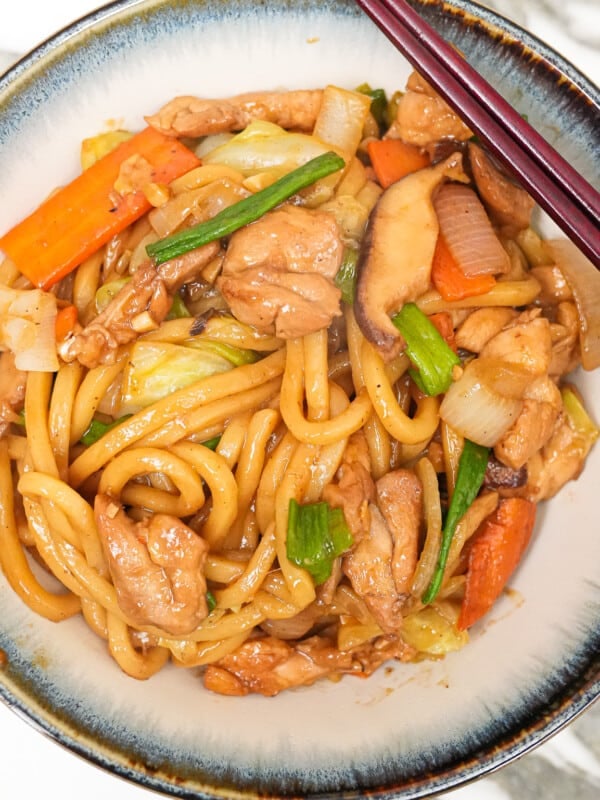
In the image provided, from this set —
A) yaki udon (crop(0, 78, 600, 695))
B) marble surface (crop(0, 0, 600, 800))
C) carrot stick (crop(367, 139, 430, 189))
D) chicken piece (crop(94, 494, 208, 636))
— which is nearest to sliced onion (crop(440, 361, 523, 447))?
yaki udon (crop(0, 78, 600, 695))

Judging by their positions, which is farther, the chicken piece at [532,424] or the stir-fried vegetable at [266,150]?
the stir-fried vegetable at [266,150]

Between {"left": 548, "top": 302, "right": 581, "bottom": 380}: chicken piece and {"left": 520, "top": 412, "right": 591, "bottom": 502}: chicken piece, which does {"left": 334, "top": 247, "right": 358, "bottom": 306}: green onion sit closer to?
{"left": 548, "top": 302, "right": 581, "bottom": 380}: chicken piece

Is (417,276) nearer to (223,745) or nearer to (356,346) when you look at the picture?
(356,346)

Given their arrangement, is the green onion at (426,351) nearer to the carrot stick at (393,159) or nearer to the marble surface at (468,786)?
the carrot stick at (393,159)

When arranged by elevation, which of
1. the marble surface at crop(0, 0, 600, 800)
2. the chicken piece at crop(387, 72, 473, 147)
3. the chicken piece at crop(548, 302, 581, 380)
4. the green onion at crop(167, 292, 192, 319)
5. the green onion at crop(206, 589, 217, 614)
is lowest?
the marble surface at crop(0, 0, 600, 800)

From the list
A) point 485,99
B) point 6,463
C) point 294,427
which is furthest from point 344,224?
point 6,463

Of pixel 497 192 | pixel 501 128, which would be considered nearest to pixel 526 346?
pixel 497 192

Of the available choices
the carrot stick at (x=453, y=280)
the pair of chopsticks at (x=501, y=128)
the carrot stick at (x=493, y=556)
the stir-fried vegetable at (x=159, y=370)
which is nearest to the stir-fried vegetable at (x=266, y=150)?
the pair of chopsticks at (x=501, y=128)

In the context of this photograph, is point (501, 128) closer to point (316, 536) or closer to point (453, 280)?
point (453, 280)
